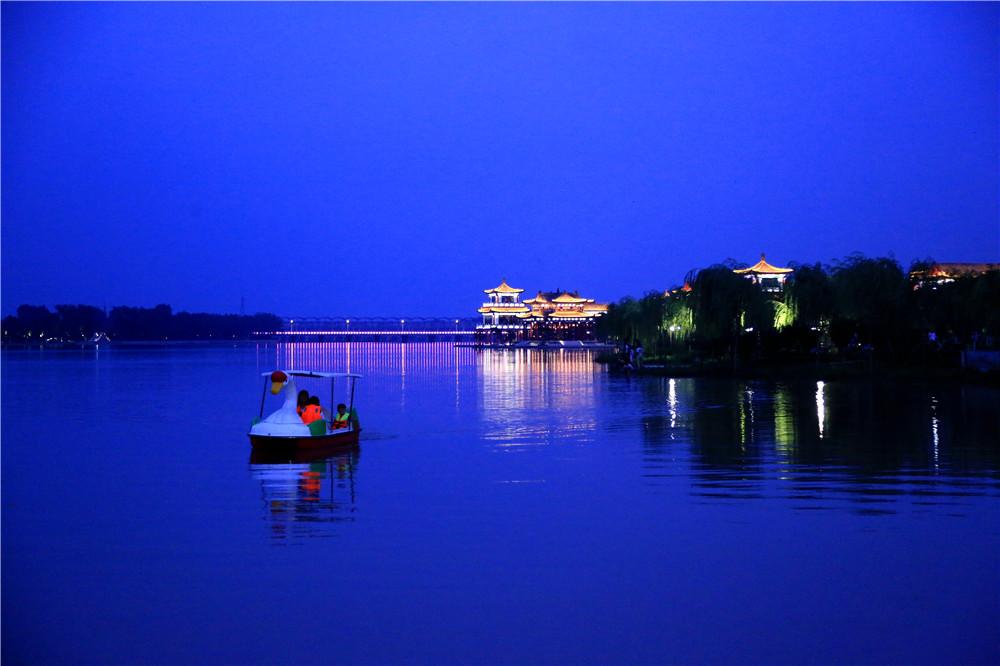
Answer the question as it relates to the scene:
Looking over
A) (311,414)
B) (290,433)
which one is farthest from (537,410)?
(290,433)

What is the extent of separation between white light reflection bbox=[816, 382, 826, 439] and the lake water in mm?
998

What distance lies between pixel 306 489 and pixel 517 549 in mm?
4149

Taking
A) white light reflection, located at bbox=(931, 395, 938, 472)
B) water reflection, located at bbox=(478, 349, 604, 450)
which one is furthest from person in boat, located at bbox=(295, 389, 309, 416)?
white light reflection, located at bbox=(931, 395, 938, 472)

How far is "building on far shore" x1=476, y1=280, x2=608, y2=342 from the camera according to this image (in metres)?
124

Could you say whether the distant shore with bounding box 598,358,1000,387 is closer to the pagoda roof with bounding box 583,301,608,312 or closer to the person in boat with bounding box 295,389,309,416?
the person in boat with bounding box 295,389,309,416

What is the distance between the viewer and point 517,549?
8961 mm

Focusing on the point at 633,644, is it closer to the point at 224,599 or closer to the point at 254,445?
the point at 224,599

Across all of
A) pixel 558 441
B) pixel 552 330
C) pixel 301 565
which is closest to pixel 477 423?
pixel 558 441

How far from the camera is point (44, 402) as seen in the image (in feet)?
94.1

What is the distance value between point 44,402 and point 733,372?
23551 mm

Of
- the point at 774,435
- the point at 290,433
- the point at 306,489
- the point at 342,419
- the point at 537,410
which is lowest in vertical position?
the point at 306,489

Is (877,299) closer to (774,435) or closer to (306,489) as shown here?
(774,435)

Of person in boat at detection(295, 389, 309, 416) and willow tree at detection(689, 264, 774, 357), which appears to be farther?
willow tree at detection(689, 264, 774, 357)

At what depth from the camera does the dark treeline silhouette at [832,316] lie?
32656 millimetres
